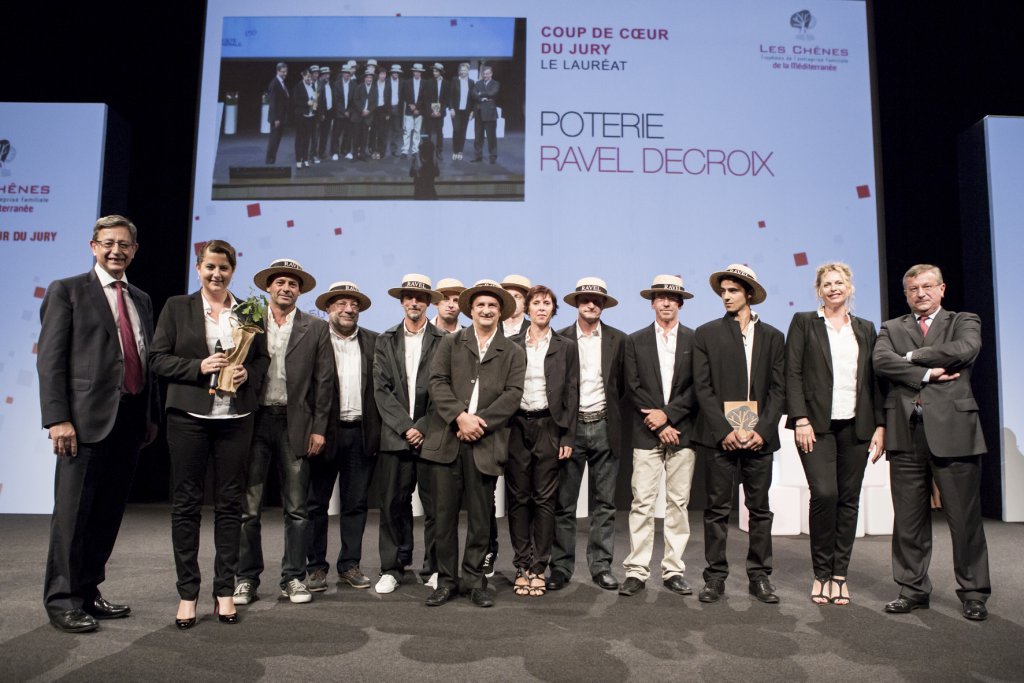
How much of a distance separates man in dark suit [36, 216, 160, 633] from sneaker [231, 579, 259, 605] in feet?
1.46

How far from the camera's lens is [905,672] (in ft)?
8.07

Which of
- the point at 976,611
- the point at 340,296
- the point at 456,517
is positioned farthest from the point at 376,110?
the point at 976,611

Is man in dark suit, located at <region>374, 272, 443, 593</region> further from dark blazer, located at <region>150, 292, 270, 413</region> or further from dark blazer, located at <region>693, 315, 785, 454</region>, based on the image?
dark blazer, located at <region>693, 315, 785, 454</region>

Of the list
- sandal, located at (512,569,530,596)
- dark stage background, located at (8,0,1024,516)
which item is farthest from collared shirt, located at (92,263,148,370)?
dark stage background, located at (8,0,1024,516)

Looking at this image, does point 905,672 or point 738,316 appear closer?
point 905,672

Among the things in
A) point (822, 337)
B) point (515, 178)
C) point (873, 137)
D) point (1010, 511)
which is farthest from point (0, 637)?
point (1010, 511)

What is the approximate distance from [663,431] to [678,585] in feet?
2.48

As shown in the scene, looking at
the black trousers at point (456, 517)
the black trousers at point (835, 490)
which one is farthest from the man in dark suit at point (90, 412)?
the black trousers at point (835, 490)

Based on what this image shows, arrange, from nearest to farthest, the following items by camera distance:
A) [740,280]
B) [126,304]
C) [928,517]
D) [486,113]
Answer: [126,304]
[928,517]
[740,280]
[486,113]

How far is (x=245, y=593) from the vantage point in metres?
3.25

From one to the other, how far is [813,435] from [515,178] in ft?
10.1

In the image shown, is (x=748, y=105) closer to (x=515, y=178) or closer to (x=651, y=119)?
(x=651, y=119)

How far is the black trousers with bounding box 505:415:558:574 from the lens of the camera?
353cm

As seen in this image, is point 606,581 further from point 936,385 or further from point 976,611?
point 936,385
